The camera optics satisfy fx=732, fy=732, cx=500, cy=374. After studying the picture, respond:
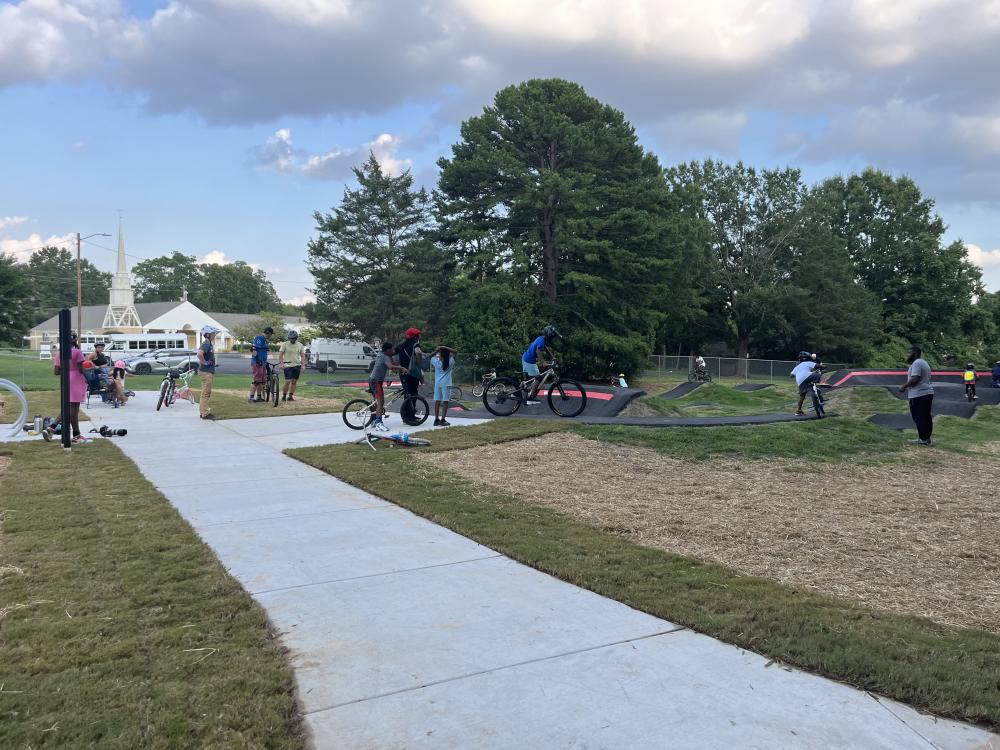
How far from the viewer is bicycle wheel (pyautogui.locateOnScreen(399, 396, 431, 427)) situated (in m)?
13.5

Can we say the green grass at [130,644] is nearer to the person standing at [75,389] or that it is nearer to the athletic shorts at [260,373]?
the person standing at [75,389]

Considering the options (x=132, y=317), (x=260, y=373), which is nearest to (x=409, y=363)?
(x=260, y=373)

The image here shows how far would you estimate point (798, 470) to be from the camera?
10.3 metres

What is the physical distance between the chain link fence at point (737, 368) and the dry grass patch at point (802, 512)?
1324 inches

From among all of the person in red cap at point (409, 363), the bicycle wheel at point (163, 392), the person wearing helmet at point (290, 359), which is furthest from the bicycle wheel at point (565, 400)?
the bicycle wheel at point (163, 392)

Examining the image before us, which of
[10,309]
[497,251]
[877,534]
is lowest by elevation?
[877,534]

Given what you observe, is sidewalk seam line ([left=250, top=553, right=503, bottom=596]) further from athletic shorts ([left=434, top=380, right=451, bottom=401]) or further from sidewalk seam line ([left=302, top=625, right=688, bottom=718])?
athletic shorts ([left=434, top=380, right=451, bottom=401])

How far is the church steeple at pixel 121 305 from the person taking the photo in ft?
297

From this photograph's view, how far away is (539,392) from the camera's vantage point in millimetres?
14570

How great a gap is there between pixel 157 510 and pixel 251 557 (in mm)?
1979

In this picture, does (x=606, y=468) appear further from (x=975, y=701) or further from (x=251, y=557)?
(x=975, y=701)

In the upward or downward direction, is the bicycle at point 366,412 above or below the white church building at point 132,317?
below

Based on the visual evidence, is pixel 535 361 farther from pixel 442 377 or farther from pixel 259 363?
pixel 259 363

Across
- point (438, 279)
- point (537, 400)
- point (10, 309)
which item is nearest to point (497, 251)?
point (438, 279)
